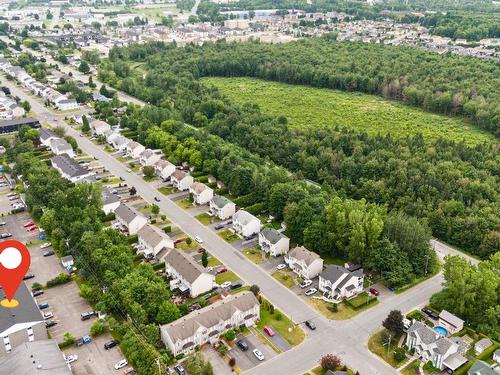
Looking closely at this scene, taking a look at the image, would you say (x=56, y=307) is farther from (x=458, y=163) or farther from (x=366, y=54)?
(x=366, y=54)

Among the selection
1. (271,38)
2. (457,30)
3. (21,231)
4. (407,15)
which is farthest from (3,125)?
(407,15)

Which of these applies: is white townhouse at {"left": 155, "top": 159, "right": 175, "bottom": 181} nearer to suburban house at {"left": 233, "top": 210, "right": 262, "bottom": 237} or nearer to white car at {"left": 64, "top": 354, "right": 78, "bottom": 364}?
suburban house at {"left": 233, "top": 210, "right": 262, "bottom": 237}

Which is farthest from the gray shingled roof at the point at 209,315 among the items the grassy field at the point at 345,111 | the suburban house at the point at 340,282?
the grassy field at the point at 345,111

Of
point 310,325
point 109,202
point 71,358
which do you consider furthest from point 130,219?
point 310,325

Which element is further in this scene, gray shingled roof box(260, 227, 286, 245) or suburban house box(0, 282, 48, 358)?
gray shingled roof box(260, 227, 286, 245)

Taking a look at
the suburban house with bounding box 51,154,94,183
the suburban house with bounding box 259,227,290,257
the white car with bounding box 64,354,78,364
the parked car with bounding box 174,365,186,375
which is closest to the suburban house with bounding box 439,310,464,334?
the suburban house with bounding box 259,227,290,257

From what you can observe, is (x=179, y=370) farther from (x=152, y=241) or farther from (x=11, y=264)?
(x=152, y=241)

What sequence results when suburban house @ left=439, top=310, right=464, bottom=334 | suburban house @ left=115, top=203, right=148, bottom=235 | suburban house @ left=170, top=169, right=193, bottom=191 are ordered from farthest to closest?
1. suburban house @ left=170, top=169, right=193, bottom=191
2. suburban house @ left=115, top=203, right=148, bottom=235
3. suburban house @ left=439, top=310, right=464, bottom=334
